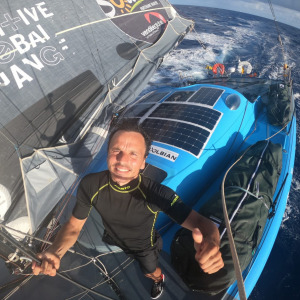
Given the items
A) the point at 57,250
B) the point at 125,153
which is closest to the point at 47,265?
the point at 57,250

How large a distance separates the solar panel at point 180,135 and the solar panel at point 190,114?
0.25 m

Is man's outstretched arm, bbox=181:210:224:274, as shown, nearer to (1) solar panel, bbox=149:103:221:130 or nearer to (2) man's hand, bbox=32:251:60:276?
(2) man's hand, bbox=32:251:60:276

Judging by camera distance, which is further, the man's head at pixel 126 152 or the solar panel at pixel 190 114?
the solar panel at pixel 190 114

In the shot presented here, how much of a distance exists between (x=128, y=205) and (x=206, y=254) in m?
0.83

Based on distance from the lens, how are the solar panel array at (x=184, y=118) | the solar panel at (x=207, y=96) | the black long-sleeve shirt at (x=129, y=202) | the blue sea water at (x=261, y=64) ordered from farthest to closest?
the solar panel at (x=207, y=96), the blue sea water at (x=261, y=64), the solar panel array at (x=184, y=118), the black long-sleeve shirt at (x=129, y=202)

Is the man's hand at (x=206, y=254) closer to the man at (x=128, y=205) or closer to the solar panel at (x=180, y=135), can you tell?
the man at (x=128, y=205)

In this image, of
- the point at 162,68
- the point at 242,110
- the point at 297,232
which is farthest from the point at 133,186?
the point at 162,68

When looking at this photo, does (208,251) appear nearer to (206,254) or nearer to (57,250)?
(206,254)

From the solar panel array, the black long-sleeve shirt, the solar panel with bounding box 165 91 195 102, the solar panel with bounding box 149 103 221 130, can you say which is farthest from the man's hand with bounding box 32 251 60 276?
the solar panel with bounding box 165 91 195 102

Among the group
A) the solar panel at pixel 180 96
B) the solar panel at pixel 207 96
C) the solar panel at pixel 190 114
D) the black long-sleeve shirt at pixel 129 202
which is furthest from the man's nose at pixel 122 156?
the solar panel at pixel 180 96

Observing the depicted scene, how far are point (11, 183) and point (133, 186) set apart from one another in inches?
80.6

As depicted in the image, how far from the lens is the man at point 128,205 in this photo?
159 cm

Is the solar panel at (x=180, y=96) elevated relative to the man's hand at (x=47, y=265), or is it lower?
elevated

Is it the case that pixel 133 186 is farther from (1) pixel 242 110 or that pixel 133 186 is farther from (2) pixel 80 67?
(1) pixel 242 110
